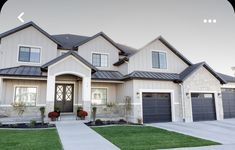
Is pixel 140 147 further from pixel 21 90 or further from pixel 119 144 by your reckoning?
pixel 21 90

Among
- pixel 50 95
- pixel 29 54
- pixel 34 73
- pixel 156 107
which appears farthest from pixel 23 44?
pixel 156 107

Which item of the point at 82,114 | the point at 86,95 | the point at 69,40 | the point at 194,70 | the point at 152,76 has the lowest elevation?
the point at 82,114

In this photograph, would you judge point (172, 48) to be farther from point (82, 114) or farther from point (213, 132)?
point (82, 114)

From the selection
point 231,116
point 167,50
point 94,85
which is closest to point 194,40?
point 167,50

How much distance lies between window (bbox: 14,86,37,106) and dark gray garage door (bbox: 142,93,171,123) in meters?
9.15

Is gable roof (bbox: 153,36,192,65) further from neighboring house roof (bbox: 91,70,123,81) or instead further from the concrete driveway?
the concrete driveway

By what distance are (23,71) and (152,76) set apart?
10.4 m

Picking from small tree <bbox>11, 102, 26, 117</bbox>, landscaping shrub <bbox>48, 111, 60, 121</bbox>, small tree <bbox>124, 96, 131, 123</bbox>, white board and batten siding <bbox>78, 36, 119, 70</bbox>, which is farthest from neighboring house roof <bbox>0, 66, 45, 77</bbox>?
small tree <bbox>124, 96, 131, 123</bbox>

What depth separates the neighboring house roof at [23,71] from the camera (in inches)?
541

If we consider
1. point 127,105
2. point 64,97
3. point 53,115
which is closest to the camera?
point 53,115

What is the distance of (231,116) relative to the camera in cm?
1847

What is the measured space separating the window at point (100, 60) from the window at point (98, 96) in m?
2.48

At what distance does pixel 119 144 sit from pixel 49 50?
1222 centimetres

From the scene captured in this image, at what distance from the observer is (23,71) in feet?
47.5
